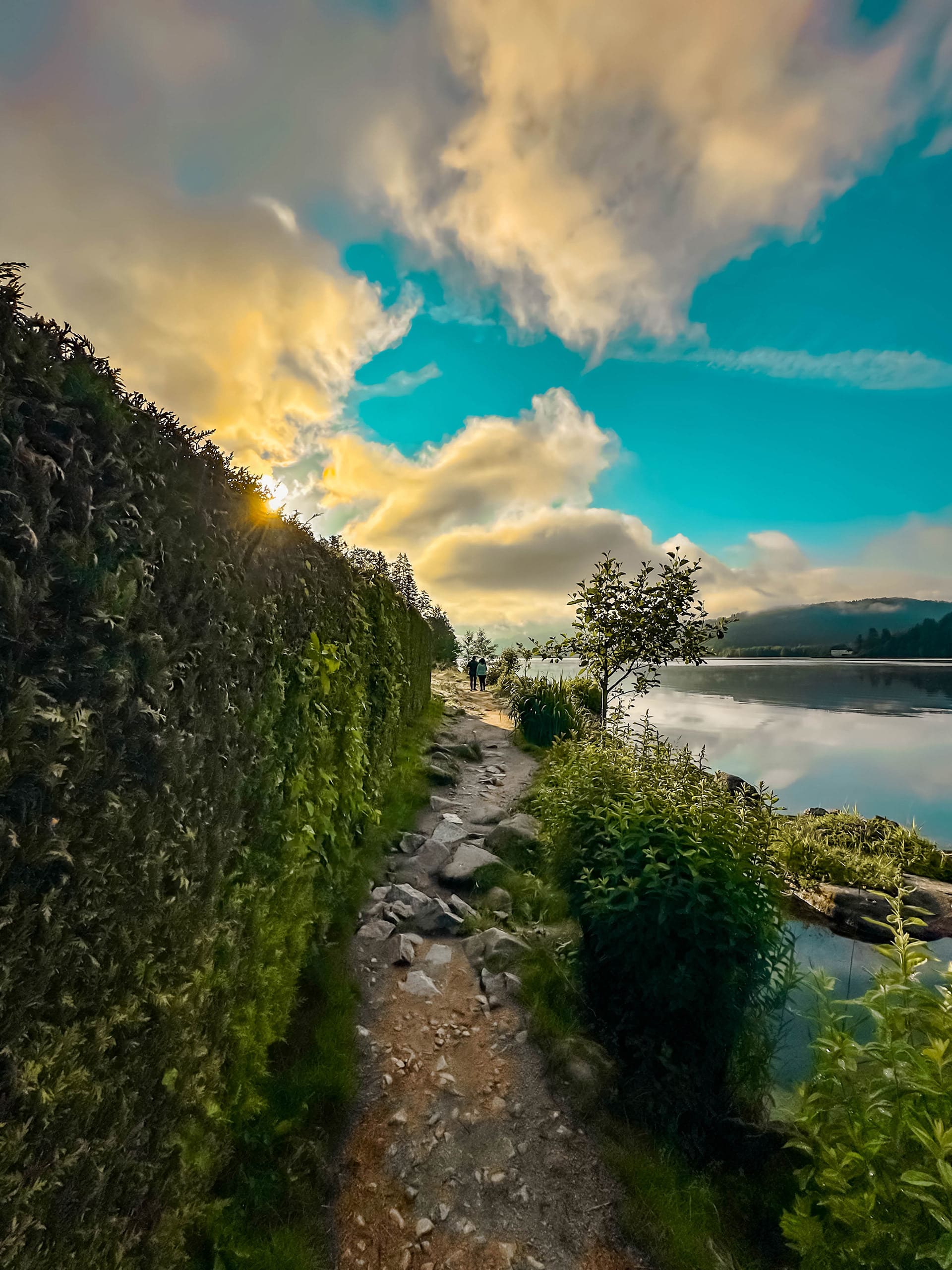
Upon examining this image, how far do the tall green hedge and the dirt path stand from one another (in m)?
0.97

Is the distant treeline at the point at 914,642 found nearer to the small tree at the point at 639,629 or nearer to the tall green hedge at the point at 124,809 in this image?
the small tree at the point at 639,629

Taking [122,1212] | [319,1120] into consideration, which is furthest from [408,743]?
[122,1212]

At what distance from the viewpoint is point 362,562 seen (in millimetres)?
8461

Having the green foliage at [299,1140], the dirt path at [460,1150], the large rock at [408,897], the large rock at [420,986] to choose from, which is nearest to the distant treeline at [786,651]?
the large rock at [408,897]

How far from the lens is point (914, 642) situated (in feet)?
226

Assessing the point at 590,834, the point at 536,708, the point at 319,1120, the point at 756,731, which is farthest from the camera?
the point at 756,731

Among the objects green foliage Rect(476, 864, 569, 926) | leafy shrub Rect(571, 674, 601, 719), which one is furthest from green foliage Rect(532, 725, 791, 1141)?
leafy shrub Rect(571, 674, 601, 719)

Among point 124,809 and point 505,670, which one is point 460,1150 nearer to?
point 124,809

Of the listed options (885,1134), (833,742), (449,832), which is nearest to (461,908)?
(449,832)

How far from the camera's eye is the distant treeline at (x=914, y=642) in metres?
63.6

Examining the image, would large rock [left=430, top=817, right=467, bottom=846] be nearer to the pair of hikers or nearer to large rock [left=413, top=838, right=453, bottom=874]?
large rock [left=413, top=838, right=453, bottom=874]

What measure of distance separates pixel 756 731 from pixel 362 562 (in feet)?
74.2

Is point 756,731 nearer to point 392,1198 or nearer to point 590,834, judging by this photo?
point 590,834

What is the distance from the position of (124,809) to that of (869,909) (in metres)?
12.3
